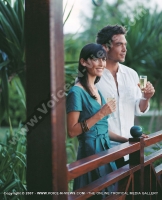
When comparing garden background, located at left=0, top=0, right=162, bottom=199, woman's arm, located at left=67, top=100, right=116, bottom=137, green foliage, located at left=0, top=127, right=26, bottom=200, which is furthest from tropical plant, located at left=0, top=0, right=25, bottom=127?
woman's arm, located at left=67, top=100, right=116, bottom=137

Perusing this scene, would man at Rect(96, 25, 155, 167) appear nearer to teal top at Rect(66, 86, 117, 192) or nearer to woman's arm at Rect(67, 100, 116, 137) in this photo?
teal top at Rect(66, 86, 117, 192)

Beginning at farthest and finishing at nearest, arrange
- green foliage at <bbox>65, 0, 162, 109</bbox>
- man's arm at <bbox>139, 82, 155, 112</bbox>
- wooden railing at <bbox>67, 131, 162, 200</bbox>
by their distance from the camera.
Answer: green foliage at <bbox>65, 0, 162, 109</bbox> < man's arm at <bbox>139, 82, 155, 112</bbox> < wooden railing at <bbox>67, 131, 162, 200</bbox>

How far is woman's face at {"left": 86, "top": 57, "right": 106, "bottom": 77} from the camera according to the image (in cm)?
229

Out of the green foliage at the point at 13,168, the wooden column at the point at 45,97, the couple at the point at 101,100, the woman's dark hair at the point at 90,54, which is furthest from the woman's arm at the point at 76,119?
the green foliage at the point at 13,168

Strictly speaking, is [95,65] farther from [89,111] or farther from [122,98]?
[122,98]

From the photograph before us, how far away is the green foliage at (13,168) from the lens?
260 centimetres

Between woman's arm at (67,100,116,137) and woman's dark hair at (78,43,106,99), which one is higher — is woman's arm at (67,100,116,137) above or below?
below

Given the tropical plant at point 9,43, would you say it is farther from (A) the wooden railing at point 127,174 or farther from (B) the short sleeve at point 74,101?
(A) the wooden railing at point 127,174

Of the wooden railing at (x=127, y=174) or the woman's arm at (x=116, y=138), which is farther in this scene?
the woman's arm at (x=116, y=138)

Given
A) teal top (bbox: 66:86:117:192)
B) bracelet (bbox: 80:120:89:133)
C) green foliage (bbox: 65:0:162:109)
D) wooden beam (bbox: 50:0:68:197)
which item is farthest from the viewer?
green foliage (bbox: 65:0:162:109)

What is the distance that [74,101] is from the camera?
7.02ft

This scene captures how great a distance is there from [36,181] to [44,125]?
0.26 meters

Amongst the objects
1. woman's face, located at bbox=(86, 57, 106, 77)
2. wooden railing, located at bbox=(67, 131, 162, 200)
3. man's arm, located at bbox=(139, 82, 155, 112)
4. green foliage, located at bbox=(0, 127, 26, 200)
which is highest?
woman's face, located at bbox=(86, 57, 106, 77)

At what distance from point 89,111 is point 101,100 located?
0.67ft
